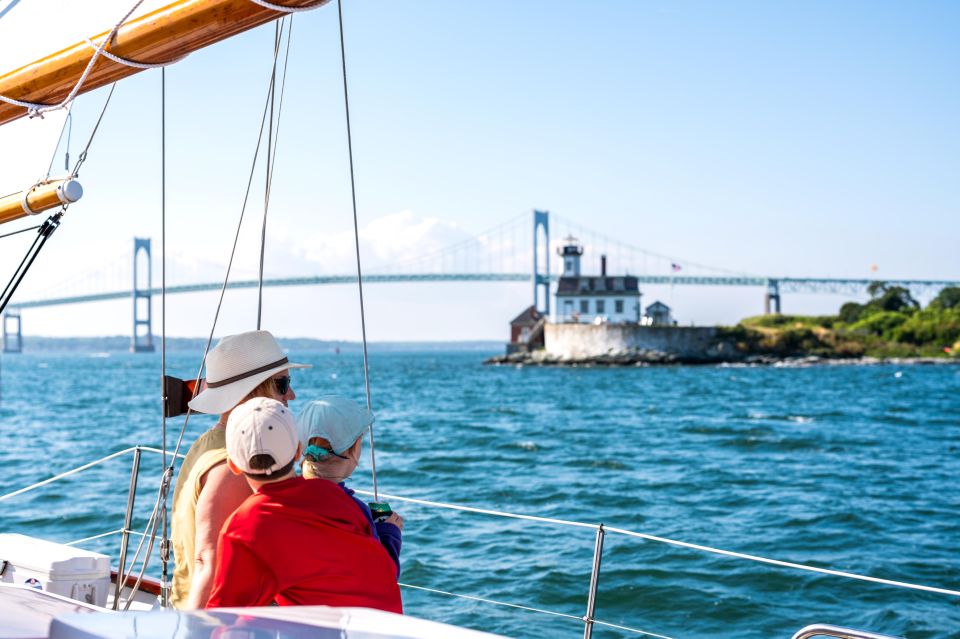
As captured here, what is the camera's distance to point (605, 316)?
66250 mm

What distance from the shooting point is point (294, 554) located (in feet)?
6.07

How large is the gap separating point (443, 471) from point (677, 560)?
602cm

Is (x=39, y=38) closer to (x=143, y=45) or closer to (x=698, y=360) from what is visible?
(x=143, y=45)

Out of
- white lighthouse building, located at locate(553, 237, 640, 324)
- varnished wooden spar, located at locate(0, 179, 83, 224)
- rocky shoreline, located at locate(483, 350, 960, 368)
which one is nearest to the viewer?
varnished wooden spar, located at locate(0, 179, 83, 224)

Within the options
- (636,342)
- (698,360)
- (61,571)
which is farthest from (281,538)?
(698,360)

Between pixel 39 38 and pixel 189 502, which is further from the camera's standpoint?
pixel 39 38

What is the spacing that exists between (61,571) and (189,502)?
4.09 ft

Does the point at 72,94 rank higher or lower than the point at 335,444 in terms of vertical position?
higher

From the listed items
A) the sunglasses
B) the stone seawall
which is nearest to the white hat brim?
the sunglasses

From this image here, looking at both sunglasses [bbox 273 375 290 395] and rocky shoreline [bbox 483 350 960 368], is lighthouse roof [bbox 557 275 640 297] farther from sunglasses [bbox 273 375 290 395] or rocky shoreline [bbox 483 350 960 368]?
sunglasses [bbox 273 375 290 395]

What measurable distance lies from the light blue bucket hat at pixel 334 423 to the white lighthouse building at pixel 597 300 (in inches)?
2511

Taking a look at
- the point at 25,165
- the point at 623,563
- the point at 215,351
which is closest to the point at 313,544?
the point at 215,351

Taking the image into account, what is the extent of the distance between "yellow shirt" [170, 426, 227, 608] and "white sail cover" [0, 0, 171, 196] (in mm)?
1173

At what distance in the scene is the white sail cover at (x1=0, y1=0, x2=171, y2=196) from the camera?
2816 millimetres
